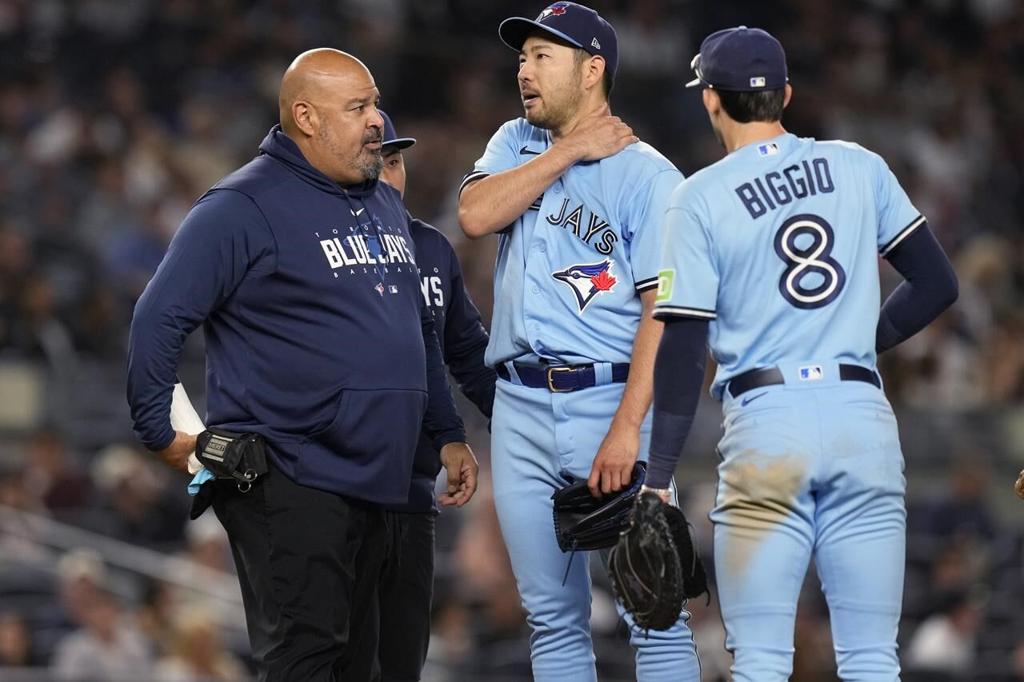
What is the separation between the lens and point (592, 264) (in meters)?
4.76

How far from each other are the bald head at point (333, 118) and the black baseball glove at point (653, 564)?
134 cm

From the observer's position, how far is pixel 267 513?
15.4 ft

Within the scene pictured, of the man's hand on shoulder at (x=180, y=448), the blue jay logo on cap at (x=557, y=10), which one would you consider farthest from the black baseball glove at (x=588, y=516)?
the blue jay logo on cap at (x=557, y=10)

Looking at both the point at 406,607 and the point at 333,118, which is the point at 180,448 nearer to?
the point at 406,607

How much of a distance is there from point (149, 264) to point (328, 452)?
6.69 meters

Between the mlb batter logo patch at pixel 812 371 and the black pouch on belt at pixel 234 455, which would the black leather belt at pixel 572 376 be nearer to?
the mlb batter logo patch at pixel 812 371

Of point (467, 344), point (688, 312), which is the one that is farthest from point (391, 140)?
point (688, 312)

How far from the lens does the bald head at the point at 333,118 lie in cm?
486

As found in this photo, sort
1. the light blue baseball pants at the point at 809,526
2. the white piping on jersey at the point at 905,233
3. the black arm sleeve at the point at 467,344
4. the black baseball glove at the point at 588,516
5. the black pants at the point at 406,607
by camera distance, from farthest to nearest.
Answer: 1. the black arm sleeve at the point at 467,344
2. the black pants at the point at 406,607
3. the black baseball glove at the point at 588,516
4. the white piping on jersey at the point at 905,233
5. the light blue baseball pants at the point at 809,526

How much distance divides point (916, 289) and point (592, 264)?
0.88 meters

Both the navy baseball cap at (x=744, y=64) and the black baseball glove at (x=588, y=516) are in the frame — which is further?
the black baseball glove at (x=588, y=516)

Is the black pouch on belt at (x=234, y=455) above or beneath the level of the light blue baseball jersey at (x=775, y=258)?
beneath

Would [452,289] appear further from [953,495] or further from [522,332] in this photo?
[953,495]

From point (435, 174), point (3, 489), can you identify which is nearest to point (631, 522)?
point (3, 489)
